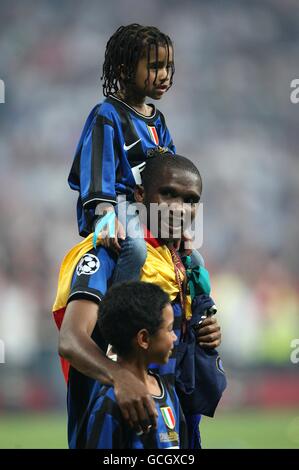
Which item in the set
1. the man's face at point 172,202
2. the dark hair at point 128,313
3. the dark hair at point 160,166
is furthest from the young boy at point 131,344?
the dark hair at point 160,166

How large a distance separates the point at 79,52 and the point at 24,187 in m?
2.16

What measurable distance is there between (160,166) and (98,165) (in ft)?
0.71

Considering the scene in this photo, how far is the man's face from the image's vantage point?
3117 millimetres

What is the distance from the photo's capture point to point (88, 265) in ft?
9.84

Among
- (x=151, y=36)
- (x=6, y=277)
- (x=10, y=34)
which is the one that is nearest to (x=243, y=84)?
(x=10, y=34)

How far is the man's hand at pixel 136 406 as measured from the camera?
2562mm

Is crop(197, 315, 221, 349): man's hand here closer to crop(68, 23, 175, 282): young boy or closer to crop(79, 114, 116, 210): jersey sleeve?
crop(68, 23, 175, 282): young boy

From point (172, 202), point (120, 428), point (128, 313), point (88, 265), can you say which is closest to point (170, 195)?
point (172, 202)

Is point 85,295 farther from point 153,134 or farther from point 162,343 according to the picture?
point 153,134

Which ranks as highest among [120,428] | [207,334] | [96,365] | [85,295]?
[85,295]

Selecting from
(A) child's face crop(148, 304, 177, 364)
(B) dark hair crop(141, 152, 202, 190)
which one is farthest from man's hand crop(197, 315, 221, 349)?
(B) dark hair crop(141, 152, 202, 190)

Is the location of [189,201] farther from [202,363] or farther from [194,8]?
[194,8]

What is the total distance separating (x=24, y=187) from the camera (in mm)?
11492

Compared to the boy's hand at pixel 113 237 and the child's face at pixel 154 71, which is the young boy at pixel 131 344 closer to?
the boy's hand at pixel 113 237
